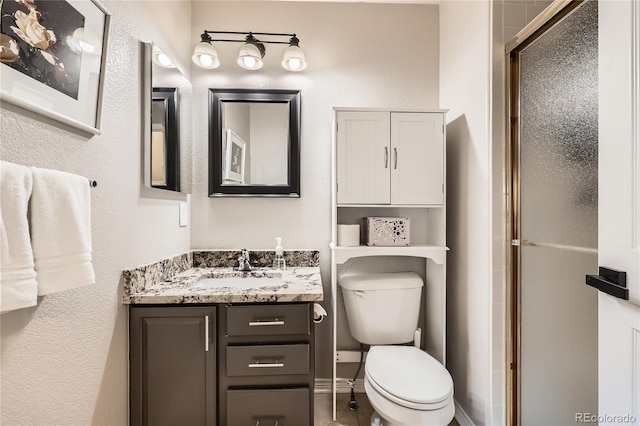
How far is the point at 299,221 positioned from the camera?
2014 millimetres

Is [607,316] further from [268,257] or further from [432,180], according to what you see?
[268,257]

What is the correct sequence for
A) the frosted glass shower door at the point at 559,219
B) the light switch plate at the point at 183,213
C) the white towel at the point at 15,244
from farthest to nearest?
the light switch plate at the point at 183,213 < the frosted glass shower door at the point at 559,219 < the white towel at the point at 15,244

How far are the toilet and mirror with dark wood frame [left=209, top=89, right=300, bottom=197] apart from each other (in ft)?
2.49

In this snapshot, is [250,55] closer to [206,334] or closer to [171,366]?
[206,334]

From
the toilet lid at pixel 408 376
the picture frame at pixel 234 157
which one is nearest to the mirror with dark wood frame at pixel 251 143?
the picture frame at pixel 234 157

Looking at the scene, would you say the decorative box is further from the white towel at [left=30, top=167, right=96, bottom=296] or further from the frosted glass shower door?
the white towel at [left=30, top=167, right=96, bottom=296]

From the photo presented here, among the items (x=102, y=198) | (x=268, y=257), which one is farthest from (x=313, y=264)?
(x=102, y=198)

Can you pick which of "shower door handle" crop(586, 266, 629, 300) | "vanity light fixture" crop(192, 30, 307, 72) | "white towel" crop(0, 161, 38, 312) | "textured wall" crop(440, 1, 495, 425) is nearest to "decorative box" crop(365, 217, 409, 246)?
"textured wall" crop(440, 1, 495, 425)

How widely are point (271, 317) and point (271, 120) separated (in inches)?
48.0

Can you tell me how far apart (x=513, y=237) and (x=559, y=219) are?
0.85 feet

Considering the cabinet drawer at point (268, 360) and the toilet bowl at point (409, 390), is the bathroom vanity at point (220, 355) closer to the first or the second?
the cabinet drawer at point (268, 360)

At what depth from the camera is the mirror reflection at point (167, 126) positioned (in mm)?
1465

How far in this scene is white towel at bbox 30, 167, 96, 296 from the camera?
2.61 ft

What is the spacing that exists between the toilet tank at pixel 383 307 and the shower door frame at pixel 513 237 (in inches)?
19.0
